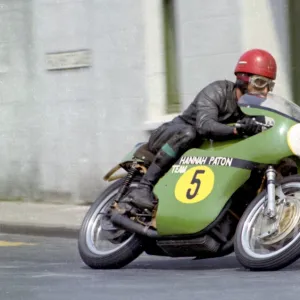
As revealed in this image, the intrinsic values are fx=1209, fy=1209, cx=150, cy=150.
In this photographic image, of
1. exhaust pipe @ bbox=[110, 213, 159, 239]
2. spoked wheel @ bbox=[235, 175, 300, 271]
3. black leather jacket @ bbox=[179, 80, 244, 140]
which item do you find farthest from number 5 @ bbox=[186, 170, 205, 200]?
spoked wheel @ bbox=[235, 175, 300, 271]

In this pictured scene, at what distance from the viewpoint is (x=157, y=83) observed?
1474cm

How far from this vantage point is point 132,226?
8734 millimetres

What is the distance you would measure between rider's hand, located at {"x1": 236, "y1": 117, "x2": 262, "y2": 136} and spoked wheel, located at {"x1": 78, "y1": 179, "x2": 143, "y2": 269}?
1159 mm

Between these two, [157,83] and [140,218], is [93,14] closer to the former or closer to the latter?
[157,83]

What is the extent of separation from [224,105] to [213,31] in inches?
210

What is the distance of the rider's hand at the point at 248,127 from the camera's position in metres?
8.24

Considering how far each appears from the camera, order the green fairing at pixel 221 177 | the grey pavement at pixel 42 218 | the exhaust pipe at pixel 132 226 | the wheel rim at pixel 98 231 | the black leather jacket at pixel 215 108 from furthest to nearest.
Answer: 1. the grey pavement at pixel 42 218
2. the wheel rim at pixel 98 231
3. the exhaust pipe at pixel 132 226
4. the black leather jacket at pixel 215 108
5. the green fairing at pixel 221 177

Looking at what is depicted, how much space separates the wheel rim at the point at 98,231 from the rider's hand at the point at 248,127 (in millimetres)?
1177

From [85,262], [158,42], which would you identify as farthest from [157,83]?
[85,262]


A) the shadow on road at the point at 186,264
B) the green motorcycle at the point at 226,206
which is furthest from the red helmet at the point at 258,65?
the shadow on road at the point at 186,264

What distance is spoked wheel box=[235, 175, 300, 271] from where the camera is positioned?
7.73m

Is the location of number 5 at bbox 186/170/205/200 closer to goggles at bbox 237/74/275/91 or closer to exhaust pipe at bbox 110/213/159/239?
exhaust pipe at bbox 110/213/159/239

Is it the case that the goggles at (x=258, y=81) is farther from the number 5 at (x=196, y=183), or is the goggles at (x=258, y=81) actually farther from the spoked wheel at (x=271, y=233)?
the spoked wheel at (x=271, y=233)

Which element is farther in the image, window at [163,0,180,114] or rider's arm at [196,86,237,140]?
window at [163,0,180,114]
